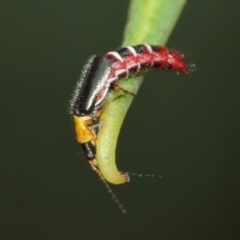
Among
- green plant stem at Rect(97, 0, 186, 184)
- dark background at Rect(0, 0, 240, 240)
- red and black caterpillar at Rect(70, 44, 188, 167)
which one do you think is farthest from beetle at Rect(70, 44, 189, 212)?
dark background at Rect(0, 0, 240, 240)

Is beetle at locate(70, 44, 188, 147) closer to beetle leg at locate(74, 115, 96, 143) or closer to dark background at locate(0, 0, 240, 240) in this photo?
beetle leg at locate(74, 115, 96, 143)

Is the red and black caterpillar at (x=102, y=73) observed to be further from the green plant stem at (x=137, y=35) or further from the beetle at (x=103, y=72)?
the green plant stem at (x=137, y=35)

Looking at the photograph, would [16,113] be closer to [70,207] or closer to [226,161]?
[70,207]

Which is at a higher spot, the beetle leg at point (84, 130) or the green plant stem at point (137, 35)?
the green plant stem at point (137, 35)

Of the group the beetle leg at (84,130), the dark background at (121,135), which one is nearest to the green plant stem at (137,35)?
the beetle leg at (84,130)

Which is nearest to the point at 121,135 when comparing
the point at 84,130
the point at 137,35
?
the point at 84,130

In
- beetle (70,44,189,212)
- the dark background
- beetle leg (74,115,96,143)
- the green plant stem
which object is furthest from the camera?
the dark background
